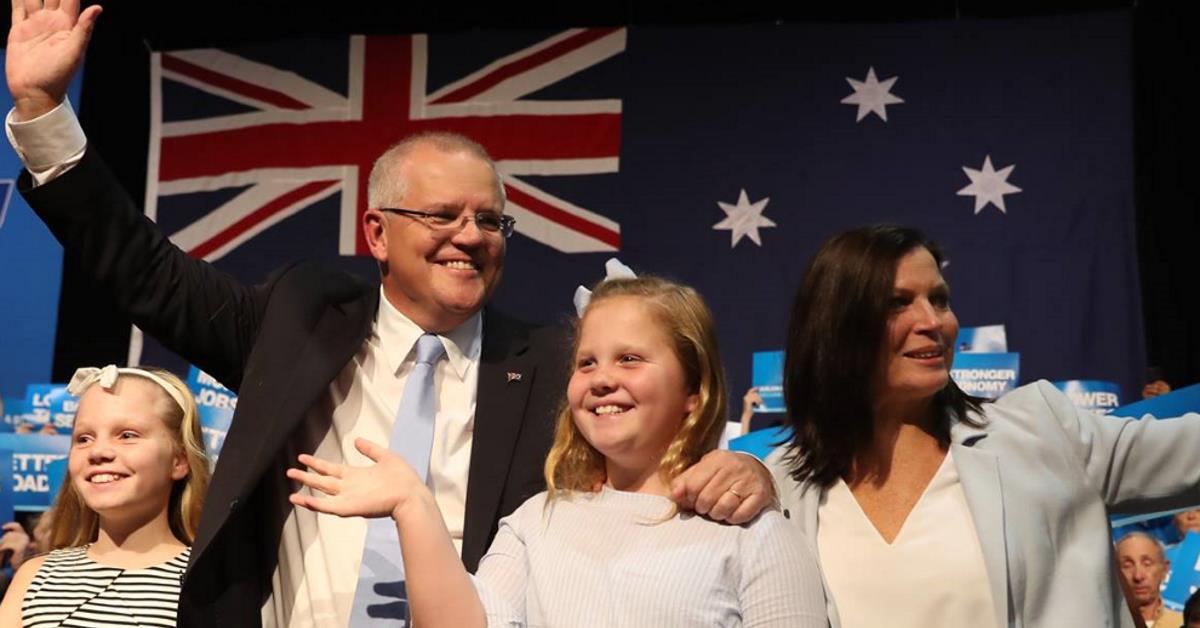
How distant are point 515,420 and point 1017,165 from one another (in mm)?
3794

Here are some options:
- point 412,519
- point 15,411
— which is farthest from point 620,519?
point 15,411

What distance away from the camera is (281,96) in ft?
22.5

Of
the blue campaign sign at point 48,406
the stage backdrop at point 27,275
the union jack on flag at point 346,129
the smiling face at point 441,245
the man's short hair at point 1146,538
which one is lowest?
the man's short hair at point 1146,538

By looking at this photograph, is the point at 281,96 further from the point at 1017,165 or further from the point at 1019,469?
the point at 1019,469

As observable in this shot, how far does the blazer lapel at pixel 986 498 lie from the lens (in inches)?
90.7

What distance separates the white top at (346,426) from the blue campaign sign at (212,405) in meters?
3.48

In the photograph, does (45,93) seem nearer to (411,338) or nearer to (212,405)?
(411,338)

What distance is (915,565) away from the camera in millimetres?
2375

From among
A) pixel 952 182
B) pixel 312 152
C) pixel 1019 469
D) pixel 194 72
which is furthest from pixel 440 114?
pixel 1019 469

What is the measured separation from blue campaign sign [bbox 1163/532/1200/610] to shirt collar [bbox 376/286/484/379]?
10.4ft

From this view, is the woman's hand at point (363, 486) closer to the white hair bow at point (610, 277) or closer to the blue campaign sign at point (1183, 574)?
the white hair bow at point (610, 277)

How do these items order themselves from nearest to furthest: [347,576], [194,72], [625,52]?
[347,576] → [625,52] → [194,72]

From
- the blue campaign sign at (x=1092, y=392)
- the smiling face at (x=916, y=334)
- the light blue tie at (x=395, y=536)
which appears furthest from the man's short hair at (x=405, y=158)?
the blue campaign sign at (x=1092, y=392)

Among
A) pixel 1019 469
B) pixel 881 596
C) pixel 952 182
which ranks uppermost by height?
pixel 952 182
